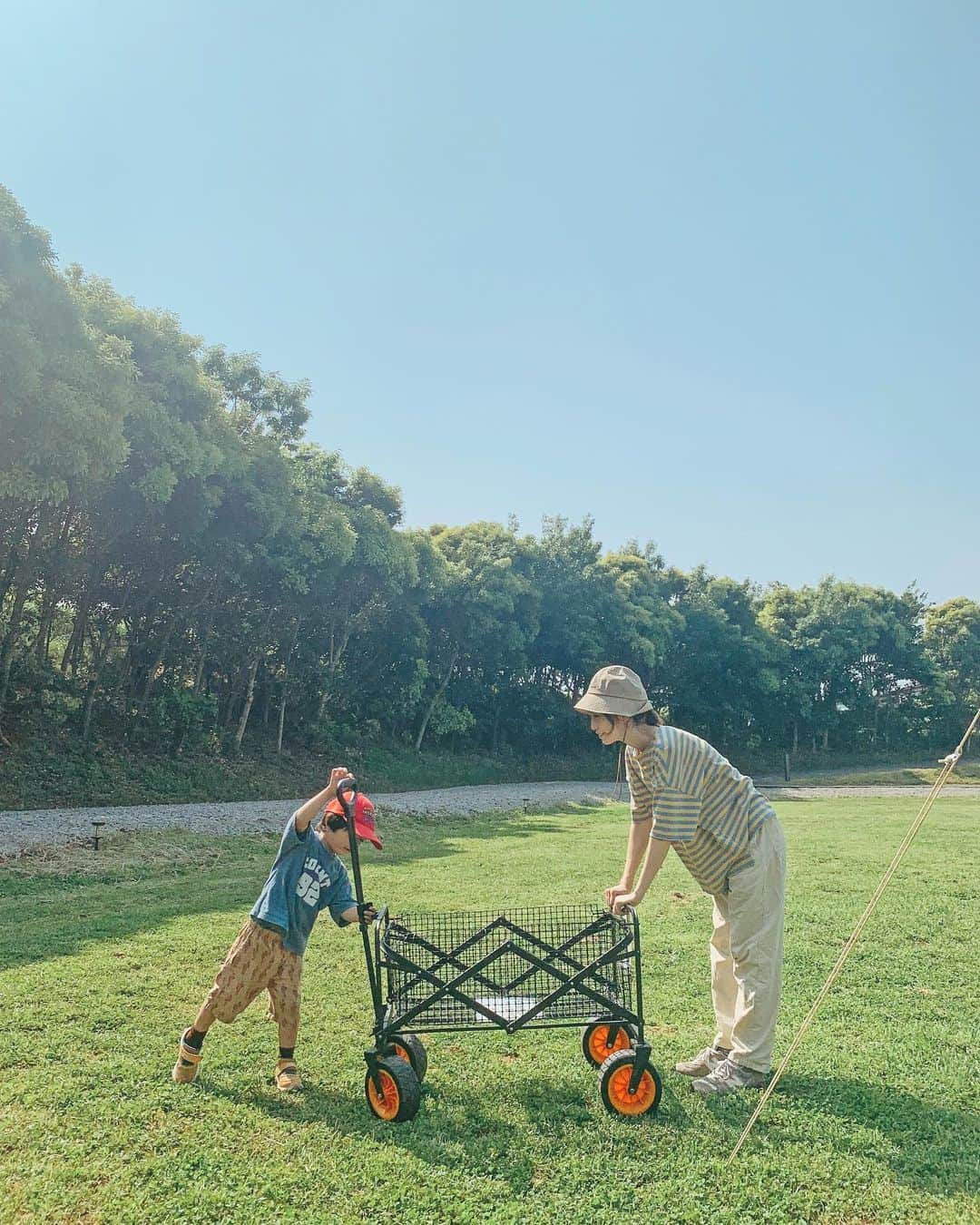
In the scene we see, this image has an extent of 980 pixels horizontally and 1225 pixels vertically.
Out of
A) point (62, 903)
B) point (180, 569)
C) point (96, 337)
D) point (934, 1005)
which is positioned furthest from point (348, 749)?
point (934, 1005)

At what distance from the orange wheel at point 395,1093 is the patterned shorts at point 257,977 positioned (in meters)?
0.65

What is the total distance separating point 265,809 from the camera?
19.8 m

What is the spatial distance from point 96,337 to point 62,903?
10.1 metres

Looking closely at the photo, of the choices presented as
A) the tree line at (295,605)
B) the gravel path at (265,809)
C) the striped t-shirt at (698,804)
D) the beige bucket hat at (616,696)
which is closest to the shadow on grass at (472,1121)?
the striped t-shirt at (698,804)

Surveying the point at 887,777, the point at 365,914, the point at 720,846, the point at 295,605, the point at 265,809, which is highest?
the point at 295,605

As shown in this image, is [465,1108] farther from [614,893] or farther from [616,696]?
[616,696]

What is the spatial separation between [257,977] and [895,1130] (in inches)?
122

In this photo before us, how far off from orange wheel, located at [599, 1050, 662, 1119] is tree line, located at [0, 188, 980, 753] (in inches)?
497

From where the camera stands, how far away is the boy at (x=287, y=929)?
430cm

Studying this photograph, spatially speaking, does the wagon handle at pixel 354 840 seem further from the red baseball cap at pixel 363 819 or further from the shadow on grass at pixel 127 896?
the shadow on grass at pixel 127 896

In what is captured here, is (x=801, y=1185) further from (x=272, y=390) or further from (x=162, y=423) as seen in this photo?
(x=272, y=390)

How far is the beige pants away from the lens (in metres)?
4.27

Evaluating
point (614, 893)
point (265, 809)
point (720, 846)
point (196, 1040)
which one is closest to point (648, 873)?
point (614, 893)

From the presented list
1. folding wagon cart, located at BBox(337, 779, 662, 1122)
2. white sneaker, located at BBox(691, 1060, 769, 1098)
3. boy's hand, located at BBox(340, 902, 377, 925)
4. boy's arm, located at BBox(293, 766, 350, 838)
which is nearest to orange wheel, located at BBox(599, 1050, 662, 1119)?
folding wagon cart, located at BBox(337, 779, 662, 1122)
